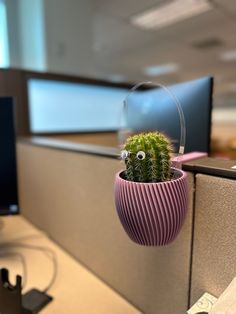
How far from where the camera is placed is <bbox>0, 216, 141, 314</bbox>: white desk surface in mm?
615

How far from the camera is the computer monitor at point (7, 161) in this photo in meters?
0.74

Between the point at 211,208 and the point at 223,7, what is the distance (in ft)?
10.8

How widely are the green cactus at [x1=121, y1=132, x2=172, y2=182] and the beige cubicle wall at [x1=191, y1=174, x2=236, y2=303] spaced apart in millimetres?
106

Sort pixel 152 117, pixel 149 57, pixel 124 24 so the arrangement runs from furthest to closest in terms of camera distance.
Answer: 1. pixel 149 57
2. pixel 124 24
3. pixel 152 117

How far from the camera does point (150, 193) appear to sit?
386 mm

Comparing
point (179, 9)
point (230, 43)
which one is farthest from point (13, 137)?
point (230, 43)

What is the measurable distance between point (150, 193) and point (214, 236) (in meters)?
0.18

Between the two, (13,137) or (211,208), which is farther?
(13,137)

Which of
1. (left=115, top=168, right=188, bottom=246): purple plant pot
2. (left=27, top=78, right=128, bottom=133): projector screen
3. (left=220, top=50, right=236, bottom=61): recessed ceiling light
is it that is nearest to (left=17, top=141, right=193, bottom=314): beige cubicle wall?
(left=115, top=168, right=188, bottom=246): purple plant pot

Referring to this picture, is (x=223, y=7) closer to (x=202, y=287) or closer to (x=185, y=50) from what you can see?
(x=185, y=50)

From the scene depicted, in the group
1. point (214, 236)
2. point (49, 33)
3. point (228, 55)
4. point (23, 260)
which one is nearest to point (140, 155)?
point (214, 236)

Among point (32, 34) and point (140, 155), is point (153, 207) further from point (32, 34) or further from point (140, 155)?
point (32, 34)

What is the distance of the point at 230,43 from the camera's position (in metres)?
4.41

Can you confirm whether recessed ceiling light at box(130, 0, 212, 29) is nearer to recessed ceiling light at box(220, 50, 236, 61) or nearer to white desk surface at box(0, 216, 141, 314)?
recessed ceiling light at box(220, 50, 236, 61)
